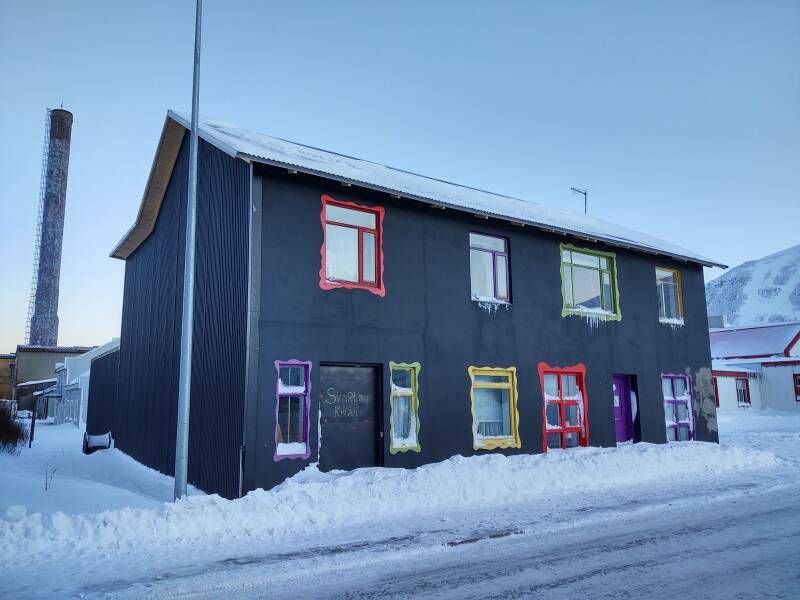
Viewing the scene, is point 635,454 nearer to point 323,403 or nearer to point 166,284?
point 323,403

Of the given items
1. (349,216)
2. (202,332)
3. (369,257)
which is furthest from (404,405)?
(202,332)

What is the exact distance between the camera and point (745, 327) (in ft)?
167

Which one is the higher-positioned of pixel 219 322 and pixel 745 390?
pixel 219 322

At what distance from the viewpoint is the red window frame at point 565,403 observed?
52.2ft

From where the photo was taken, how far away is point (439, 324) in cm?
1419

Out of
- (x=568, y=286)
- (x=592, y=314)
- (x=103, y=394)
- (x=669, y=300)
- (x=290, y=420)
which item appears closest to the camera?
(x=290, y=420)

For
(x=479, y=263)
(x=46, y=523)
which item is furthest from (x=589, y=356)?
(x=46, y=523)

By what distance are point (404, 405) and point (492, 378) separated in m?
2.81

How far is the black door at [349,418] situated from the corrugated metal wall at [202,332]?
1.81 meters

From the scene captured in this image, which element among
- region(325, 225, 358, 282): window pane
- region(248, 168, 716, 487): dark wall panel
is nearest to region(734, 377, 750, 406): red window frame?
region(248, 168, 716, 487): dark wall panel

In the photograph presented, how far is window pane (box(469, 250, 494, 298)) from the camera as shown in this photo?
50.0 feet

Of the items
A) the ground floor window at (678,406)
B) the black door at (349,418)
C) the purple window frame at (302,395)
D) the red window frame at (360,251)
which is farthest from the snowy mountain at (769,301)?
the purple window frame at (302,395)

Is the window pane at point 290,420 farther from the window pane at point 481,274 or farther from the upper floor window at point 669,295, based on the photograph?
the upper floor window at point 669,295

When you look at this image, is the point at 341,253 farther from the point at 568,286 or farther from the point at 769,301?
the point at 769,301
